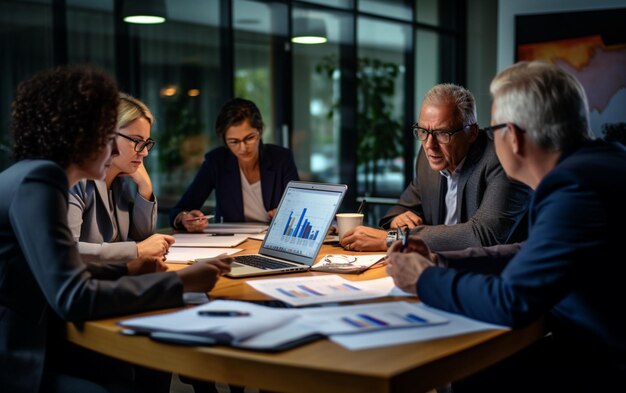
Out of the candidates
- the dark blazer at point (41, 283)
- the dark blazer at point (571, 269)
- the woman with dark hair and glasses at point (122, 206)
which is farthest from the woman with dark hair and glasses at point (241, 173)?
the dark blazer at point (571, 269)

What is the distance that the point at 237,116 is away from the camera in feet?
12.7

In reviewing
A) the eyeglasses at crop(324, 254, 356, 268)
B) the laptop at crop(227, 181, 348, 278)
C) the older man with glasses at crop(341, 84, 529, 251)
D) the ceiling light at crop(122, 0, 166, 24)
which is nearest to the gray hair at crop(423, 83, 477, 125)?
the older man with glasses at crop(341, 84, 529, 251)

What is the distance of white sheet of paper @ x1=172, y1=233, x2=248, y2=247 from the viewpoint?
2.94m

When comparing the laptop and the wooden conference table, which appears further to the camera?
the laptop

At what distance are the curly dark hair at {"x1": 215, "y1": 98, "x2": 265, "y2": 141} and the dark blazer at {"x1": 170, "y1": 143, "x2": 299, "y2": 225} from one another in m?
0.17

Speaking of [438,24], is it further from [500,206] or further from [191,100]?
[500,206]

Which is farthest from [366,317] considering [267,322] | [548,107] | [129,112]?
[129,112]

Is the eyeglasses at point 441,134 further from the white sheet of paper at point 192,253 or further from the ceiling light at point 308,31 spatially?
the ceiling light at point 308,31

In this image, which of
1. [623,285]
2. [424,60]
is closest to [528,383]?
[623,285]

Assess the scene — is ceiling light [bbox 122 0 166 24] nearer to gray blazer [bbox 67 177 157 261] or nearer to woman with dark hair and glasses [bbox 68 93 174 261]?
woman with dark hair and glasses [bbox 68 93 174 261]

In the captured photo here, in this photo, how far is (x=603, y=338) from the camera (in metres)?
1.72

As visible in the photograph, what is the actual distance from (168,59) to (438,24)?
3.88 meters

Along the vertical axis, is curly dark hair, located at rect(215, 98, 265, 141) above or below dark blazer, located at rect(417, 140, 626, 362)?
above

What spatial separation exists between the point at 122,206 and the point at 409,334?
1.72 meters
